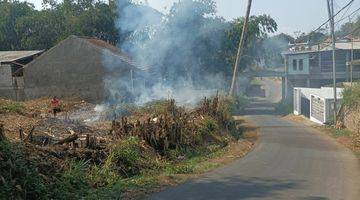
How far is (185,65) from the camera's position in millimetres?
42500

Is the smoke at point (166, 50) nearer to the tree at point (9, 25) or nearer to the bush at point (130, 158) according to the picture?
the bush at point (130, 158)

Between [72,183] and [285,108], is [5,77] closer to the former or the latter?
[285,108]

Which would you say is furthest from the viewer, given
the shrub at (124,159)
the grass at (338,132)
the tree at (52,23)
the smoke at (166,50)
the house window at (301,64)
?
the house window at (301,64)

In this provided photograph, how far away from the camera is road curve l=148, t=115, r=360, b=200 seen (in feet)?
34.6

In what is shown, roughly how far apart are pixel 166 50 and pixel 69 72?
7663 millimetres

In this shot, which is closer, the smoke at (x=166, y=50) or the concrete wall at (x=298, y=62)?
the smoke at (x=166, y=50)

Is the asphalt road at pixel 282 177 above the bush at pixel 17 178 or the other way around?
the other way around

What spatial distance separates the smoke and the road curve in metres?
12.7

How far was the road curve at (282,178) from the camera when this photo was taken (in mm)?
10555

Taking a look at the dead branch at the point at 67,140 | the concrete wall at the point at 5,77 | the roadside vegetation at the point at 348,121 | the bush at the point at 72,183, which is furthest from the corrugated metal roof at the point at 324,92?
the concrete wall at the point at 5,77

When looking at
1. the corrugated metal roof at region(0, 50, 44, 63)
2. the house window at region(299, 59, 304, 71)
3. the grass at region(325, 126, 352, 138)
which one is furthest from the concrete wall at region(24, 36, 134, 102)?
the house window at region(299, 59, 304, 71)

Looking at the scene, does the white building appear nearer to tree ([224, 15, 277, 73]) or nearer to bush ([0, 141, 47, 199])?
tree ([224, 15, 277, 73])

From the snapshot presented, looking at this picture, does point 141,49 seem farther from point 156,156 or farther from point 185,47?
point 156,156

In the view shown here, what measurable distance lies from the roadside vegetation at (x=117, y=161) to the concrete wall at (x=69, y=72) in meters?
11.9
